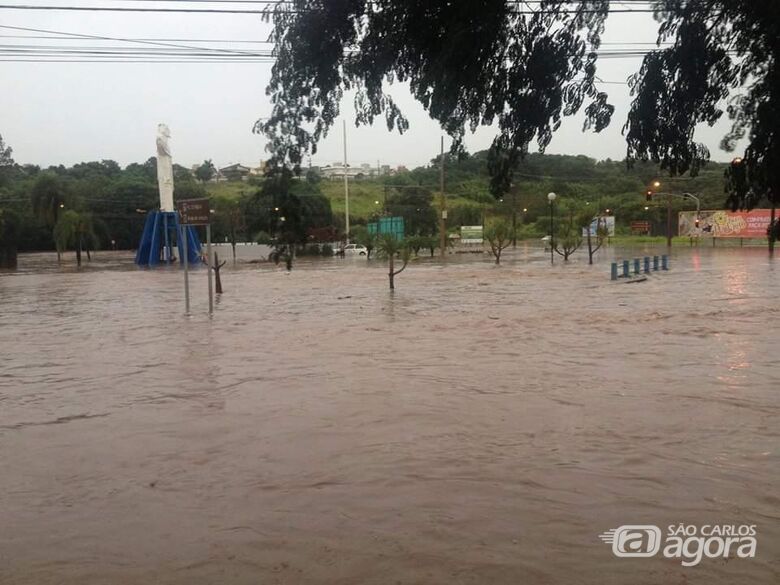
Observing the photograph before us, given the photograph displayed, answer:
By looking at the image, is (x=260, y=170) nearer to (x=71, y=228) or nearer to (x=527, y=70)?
(x=527, y=70)

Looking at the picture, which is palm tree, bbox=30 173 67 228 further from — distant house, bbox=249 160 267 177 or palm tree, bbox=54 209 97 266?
distant house, bbox=249 160 267 177

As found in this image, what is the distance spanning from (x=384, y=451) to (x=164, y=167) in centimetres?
5130

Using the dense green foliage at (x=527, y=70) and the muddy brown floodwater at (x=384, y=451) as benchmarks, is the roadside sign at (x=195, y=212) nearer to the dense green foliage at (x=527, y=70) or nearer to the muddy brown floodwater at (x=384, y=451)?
the muddy brown floodwater at (x=384, y=451)

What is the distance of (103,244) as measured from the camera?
90.0m

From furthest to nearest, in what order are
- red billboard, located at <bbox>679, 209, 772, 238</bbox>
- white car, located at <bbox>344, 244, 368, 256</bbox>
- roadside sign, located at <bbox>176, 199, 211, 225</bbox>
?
red billboard, located at <bbox>679, 209, 772, 238</bbox> < white car, located at <bbox>344, 244, 368, 256</bbox> < roadside sign, located at <bbox>176, 199, 211, 225</bbox>

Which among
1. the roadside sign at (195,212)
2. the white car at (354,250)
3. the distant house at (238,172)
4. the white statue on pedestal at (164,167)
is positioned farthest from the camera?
the white car at (354,250)

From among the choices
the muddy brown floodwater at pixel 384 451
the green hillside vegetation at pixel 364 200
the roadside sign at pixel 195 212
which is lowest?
the muddy brown floodwater at pixel 384 451

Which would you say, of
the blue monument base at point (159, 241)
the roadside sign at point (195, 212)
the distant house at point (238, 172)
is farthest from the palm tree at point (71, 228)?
the distant house at point (238, 172)

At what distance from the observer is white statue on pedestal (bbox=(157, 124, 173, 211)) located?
53.2 meters

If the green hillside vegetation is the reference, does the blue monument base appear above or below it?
below

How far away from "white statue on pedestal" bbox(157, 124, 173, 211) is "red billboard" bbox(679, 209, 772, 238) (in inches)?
1918

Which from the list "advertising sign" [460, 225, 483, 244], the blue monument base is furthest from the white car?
"advertising sign" [460, 225, 483, 244]

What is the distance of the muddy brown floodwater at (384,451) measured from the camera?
15.9 feet

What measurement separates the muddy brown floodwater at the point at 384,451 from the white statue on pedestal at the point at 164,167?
129ft
